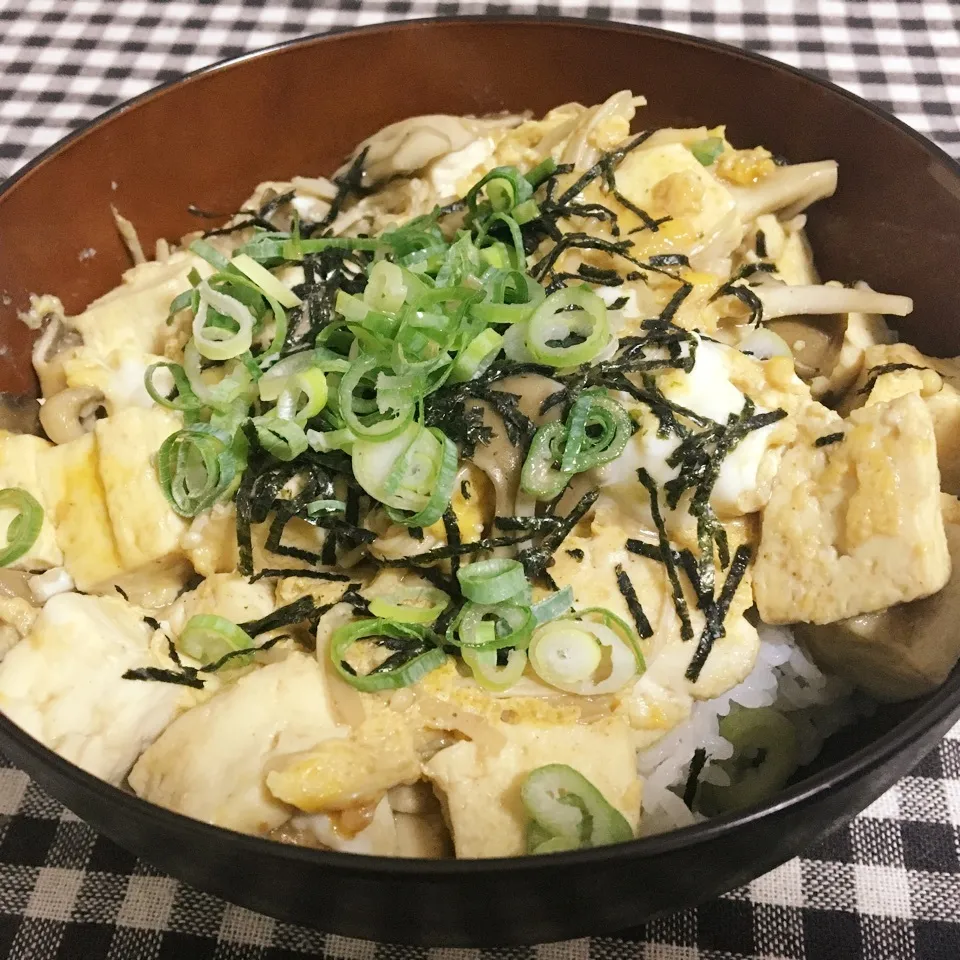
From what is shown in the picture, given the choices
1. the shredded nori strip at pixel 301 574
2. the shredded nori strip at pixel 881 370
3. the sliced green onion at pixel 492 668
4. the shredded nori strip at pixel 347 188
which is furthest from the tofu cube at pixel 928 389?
the shredded nori strip at pixel 347 188

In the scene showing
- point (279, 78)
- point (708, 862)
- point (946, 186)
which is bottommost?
point (708, 862)

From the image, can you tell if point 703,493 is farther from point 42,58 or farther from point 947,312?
point 42,58

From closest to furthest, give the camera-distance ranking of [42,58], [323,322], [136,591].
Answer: [136,591], [323,322], [42,58]

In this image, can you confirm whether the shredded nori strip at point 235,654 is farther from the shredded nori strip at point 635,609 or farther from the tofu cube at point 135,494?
the shredded nori strip at point 635,609

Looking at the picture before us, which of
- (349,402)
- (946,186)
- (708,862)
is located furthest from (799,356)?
(708,862)

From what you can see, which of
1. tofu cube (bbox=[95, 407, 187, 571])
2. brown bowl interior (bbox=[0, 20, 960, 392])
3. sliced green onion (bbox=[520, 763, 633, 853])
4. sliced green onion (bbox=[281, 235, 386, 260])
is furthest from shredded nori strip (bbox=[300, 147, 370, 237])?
sliced green onion (bbox=[520, 763, 633, 853])

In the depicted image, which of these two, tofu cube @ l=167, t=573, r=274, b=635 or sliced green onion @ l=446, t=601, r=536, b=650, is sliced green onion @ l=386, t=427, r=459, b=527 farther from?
tofu cube @ l=167, t=573, r=274, b=635
